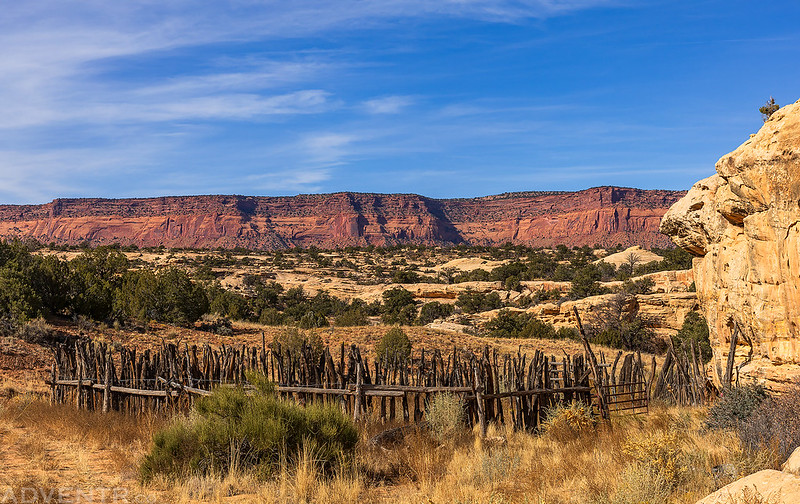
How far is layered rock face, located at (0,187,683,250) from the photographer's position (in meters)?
111

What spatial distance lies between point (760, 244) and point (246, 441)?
23.0 ft

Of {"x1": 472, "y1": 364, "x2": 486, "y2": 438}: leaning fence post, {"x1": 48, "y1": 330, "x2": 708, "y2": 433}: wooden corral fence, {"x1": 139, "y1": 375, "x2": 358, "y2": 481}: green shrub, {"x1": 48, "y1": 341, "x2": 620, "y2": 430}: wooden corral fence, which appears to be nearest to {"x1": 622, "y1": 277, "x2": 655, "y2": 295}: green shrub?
{"x1": 48, "y1": 330, "x2": 708, "y2": 433}: wooden corral fence

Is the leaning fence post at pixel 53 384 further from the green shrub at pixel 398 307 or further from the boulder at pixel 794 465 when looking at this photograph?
the green shrub at pixel 398 307

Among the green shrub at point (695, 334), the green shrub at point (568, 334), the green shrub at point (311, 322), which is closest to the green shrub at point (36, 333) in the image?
the green shrub at point (311, 322)

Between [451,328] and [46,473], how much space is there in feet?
75.7

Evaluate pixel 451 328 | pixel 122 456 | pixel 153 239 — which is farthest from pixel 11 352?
pixel 153 239

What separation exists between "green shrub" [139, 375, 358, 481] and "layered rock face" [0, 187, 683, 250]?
103038mm

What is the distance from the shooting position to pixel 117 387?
10.9m

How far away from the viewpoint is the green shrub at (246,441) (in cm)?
649

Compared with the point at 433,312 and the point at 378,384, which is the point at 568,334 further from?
the point at 378,384

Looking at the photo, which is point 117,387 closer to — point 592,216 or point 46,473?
point 46,473

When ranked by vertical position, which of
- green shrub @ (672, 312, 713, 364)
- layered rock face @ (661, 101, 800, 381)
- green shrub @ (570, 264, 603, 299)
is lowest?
green shrub @ (672, 312, 713, 364)

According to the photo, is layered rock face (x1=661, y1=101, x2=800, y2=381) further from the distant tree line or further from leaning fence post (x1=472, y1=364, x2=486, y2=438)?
the distant tree line

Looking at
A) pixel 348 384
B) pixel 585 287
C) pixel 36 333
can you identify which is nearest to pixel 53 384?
pixel 36 333
